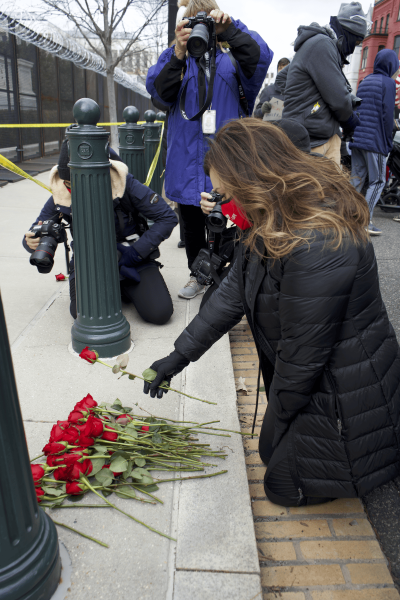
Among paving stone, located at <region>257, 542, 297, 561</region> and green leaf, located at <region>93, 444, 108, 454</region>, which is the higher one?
green leaf, located at <region>93, 444, 108, 454</region>

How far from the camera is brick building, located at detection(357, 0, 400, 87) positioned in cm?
4119

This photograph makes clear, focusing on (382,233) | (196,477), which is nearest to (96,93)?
(382,233)

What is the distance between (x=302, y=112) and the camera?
4.45 meters

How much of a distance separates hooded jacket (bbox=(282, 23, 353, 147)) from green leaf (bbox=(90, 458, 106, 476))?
142 inches

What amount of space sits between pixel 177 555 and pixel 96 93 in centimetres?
2084

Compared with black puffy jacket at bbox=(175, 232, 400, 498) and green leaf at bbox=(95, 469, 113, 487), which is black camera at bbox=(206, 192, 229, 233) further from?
green leaf at bbox=(95, 469, 113, 487)

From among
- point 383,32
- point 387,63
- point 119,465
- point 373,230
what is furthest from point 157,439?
point 383,32

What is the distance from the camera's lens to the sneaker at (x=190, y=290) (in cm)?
404

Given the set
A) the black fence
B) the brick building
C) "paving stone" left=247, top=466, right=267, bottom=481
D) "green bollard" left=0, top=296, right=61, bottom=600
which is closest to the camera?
"green bollard" left=0, top=296, right=61, bottom=600

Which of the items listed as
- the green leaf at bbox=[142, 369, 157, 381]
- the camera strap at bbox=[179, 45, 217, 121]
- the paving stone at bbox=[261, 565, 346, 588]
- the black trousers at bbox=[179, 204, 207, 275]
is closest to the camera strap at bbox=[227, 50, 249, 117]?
the camera strap at bbox=[179, 45, 217, 121]

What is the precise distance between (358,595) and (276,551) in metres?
0.31

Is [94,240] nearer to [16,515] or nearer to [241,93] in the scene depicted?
[241,93]

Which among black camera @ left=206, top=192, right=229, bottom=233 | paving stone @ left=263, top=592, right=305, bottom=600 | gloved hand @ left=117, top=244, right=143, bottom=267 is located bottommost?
paving stone @ left=263, top=592, right=305, bottom=600

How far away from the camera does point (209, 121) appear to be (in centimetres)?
341
